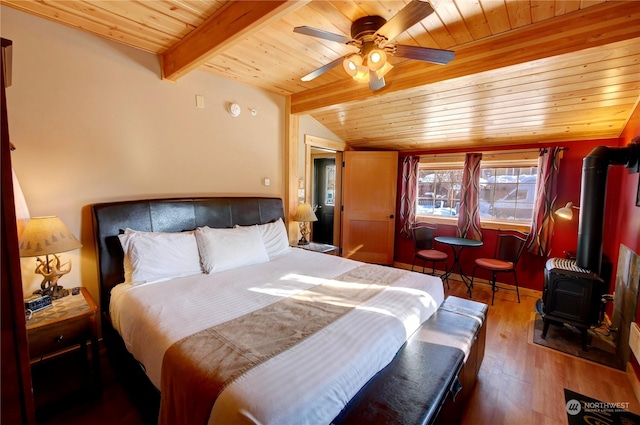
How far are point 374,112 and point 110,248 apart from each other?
309cm

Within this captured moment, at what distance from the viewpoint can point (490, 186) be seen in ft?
13.2

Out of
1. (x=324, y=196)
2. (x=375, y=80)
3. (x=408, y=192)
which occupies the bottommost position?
(x=324, y=196)

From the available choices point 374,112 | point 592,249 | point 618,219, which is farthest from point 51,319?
point 618,219

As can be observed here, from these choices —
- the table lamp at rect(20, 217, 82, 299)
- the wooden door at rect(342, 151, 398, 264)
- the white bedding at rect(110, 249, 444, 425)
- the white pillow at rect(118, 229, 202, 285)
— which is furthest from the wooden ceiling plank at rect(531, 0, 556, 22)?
the table lamp at rect(20, 217, 82, 299)

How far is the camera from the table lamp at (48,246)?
1691 millimetres

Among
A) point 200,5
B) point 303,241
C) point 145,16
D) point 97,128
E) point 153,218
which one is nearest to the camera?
point 200,5

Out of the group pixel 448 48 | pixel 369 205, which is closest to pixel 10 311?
pixel 448 48

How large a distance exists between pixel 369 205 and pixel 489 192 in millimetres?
1720

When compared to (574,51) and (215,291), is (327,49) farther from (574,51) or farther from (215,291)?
(215,291)

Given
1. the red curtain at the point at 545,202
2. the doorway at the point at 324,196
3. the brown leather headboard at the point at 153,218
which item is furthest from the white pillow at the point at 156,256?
the red curtain at the point at 545,202

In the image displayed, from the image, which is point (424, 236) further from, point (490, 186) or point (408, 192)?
point (490, 186)

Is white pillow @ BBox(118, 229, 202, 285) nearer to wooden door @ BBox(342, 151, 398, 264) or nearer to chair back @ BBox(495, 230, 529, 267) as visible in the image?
wooden door @ BBox(342, 151, 398, 264)

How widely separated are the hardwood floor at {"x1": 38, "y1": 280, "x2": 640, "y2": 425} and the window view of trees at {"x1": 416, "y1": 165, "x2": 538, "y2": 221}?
71.5 inches

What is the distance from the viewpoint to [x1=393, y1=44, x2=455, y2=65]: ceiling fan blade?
1.72 meters
